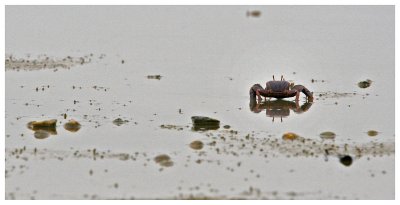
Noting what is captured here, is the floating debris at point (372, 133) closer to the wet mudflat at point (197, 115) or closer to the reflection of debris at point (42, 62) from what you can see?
the wet mudflat at point (197, 115)

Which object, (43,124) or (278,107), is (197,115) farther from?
(43,124)

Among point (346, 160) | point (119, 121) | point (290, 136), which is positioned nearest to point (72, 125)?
point (119, 121)

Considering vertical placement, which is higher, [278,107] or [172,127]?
[278,107]

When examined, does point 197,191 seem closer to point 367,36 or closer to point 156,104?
point 156,104

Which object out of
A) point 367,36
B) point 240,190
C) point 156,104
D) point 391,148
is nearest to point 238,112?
point 156,104

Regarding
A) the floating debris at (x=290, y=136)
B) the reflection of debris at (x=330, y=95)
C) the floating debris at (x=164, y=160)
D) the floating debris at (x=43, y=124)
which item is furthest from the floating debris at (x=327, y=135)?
the floating debris at (x=43, y=124)
